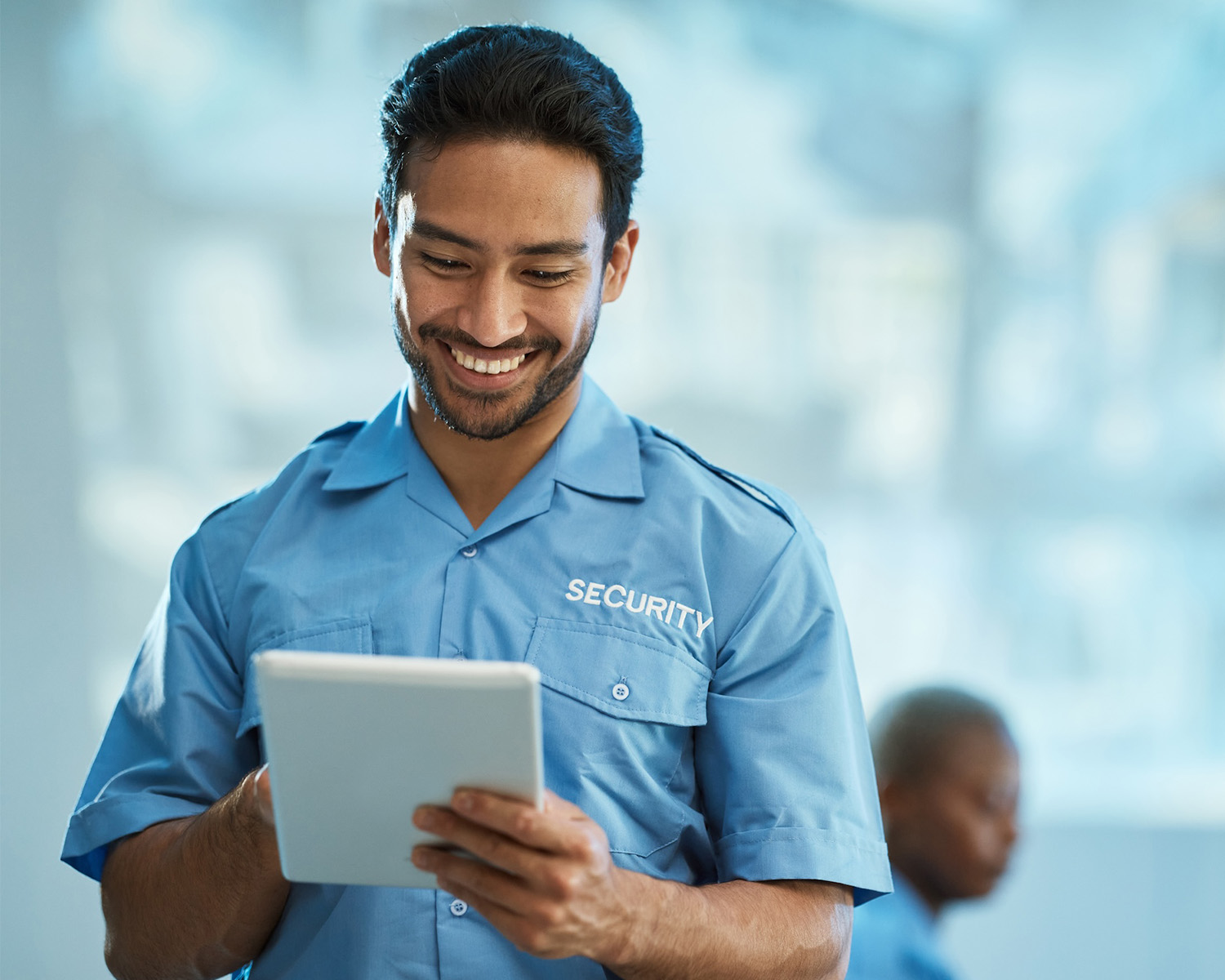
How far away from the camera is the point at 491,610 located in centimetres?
118

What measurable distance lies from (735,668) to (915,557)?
1445 millimetres

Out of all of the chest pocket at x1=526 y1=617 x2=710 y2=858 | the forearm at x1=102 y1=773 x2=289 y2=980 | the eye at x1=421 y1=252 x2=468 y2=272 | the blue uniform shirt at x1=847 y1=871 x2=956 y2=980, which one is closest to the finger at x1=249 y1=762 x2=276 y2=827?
the forearm at x1=102 y1=773 x2=289 y2=980

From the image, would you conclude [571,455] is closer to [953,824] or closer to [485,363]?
[485,363]

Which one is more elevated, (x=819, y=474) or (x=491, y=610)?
(x=819, y=474)

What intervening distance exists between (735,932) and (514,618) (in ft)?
1.17

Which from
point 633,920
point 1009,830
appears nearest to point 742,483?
point 633,920

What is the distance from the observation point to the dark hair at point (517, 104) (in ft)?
3.79

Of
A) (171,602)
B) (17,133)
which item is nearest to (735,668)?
(171,602)

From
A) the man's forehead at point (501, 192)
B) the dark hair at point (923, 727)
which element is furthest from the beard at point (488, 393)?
the dark hair at point (923, 727)

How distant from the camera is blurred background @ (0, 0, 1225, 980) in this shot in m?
2.38

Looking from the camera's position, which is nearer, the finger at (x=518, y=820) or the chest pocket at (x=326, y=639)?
the finger at (x=518, y=820)

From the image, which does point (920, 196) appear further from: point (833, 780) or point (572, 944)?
point (572, 944)

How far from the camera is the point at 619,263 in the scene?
131 centimetres

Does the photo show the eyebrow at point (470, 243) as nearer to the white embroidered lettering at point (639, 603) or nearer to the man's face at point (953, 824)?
the white embroidered lettering at point (639, 603)
